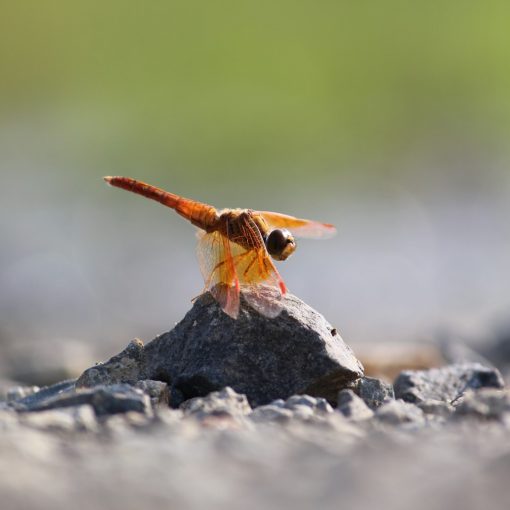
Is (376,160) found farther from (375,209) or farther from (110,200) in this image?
(110,200)

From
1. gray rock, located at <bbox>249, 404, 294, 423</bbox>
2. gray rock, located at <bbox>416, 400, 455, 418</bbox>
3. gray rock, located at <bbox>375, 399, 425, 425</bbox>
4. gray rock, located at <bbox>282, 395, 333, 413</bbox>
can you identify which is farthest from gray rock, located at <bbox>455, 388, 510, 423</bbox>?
gray rock, located at <bbox>249, 404, 294, 423</bbox>

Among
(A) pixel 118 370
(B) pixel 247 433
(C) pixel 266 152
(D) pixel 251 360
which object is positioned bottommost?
(B) pixel 247 433

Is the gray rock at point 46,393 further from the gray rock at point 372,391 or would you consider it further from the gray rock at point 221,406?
the gray rock at point 372,391

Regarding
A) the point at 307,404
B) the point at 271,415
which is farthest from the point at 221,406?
the point at 307,404

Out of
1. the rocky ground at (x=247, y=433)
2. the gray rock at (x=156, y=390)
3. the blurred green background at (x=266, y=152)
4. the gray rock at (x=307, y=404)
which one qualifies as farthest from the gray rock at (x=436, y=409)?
the blurred green background at (x=266, y=152)

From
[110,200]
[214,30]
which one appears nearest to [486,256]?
[110,200]

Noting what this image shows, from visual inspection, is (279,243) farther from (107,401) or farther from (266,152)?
(266,152)

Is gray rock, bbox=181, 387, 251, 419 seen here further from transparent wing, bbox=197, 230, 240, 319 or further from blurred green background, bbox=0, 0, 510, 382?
blurred green background, bbox=0, 0, 510, 382
